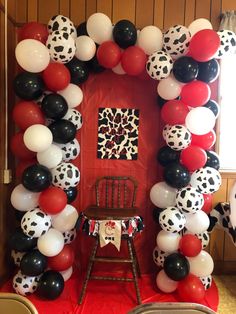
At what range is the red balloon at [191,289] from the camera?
220 centimetres

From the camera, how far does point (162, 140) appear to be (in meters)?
2.64

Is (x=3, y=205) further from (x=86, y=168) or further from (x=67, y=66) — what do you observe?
(x=67, y=66)

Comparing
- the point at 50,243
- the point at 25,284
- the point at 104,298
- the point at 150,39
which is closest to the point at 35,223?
the point at 50,243

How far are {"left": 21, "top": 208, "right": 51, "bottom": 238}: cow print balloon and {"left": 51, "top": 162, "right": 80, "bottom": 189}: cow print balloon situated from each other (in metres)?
0.26

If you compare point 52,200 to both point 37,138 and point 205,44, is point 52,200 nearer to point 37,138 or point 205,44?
point 37,138

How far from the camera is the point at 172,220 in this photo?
7.24 ft

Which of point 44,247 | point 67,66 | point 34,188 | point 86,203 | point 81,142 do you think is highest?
point 67,66

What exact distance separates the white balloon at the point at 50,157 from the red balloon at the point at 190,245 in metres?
1.17

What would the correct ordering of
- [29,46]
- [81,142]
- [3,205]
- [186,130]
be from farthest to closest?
1. [81,142]
2. [3,205]
3. [186,130]
4. [29,46]

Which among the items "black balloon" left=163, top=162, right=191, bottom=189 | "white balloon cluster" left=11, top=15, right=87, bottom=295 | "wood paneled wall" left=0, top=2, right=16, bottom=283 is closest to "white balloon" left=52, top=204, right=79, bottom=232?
"white balloon cluster" left=11, top=15, right=87, bottom=295

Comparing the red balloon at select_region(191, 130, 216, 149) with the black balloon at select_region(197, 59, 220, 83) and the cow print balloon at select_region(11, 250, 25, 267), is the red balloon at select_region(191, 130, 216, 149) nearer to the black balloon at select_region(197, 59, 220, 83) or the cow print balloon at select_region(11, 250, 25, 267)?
the black balloon at select_region(197, 59, 220, 83)

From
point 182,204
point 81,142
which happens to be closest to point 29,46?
point 81,142

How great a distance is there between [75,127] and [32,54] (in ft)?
2.05

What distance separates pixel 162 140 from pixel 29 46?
1342mm
